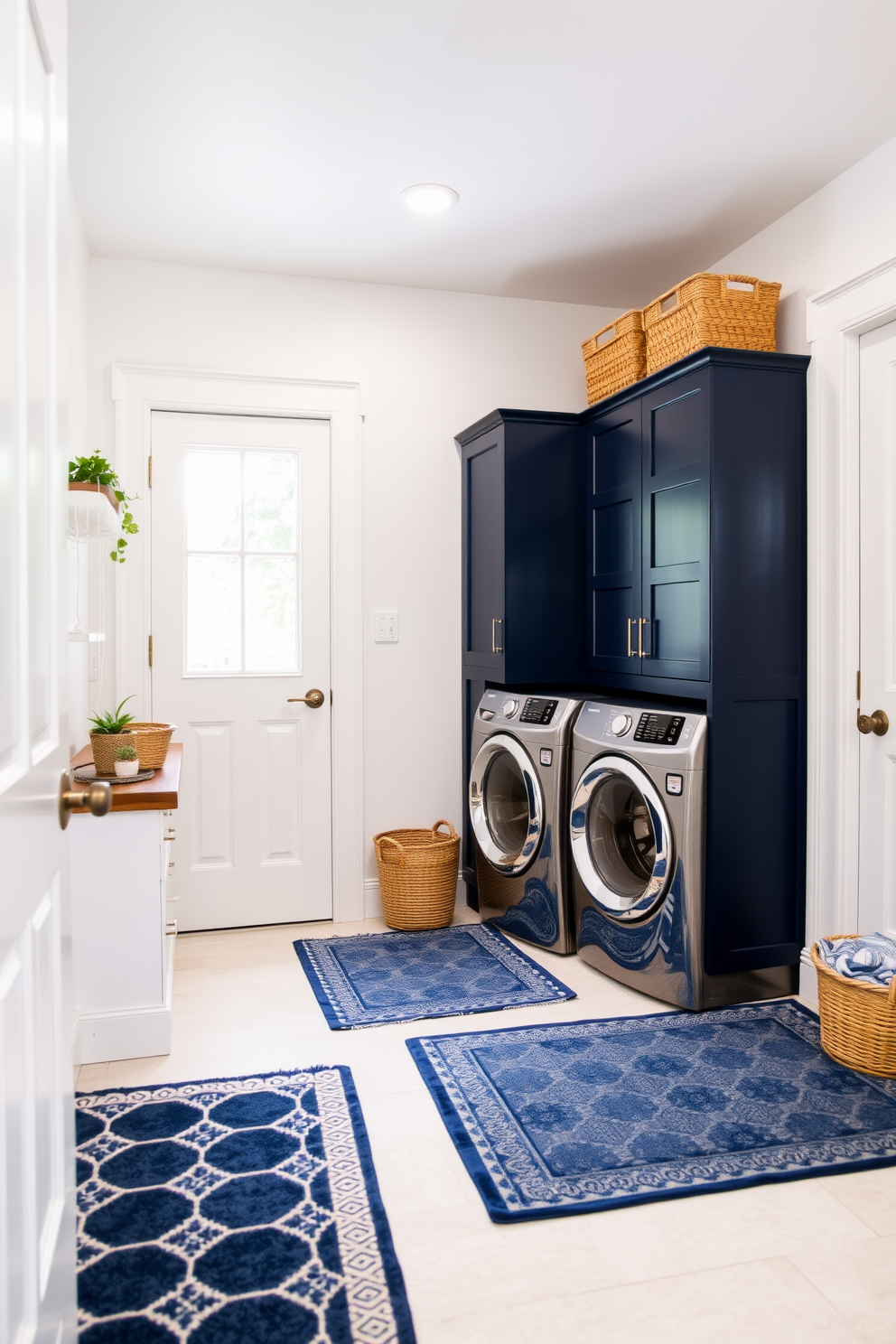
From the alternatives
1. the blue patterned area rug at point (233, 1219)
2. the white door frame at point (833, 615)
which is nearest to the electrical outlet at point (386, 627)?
the white door frame at point (833, 615)

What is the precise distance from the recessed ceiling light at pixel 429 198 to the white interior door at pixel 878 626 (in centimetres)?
133

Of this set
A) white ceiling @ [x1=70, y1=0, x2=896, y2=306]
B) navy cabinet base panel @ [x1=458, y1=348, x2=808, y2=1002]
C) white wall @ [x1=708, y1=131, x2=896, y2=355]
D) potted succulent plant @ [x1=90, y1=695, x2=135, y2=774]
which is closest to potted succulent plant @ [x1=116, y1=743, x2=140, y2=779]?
potted succulent plant @ [x1=90, y1=695, x2=135, y2=774]

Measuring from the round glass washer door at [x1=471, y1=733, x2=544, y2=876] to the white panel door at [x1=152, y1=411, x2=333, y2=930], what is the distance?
0.60 meters

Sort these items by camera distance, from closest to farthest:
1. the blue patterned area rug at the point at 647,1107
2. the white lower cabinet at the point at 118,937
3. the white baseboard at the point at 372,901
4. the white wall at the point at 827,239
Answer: the blue patterned area rug at the point at 647,1107
the white lower cabinet at the point at 118,937
the white wall at the point at 827,239
the white baseboard at the point at 372,901

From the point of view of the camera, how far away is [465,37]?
7.10 ft

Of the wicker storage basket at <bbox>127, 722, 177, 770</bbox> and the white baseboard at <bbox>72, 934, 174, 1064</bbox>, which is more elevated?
the wicker storage basket at <bbox>127, 722, 177, 770</bbox>

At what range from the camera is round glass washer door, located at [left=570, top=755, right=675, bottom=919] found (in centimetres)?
291

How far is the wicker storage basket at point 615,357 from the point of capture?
3.28m

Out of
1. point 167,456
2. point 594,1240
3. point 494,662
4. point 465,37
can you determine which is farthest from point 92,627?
point 594,1240

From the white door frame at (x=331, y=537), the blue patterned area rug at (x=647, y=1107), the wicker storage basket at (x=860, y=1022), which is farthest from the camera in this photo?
the white door frame at (x=331, y=537)

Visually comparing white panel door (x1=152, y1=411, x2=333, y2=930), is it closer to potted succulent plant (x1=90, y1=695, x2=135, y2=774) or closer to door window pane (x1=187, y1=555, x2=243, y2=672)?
door window pane (x1=187, y1=555, x2=243, y2=672)

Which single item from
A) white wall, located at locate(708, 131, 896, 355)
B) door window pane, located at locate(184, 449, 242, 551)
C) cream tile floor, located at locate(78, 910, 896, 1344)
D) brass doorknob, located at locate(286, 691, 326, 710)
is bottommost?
cream tile floor, located at locate(78, 910, 896, 1344)

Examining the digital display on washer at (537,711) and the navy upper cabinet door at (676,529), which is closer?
the navy upper cabinet door at (676,529)

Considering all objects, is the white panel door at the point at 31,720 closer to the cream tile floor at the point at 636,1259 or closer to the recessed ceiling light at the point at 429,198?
the cream tile floor at the point at 636,1259
